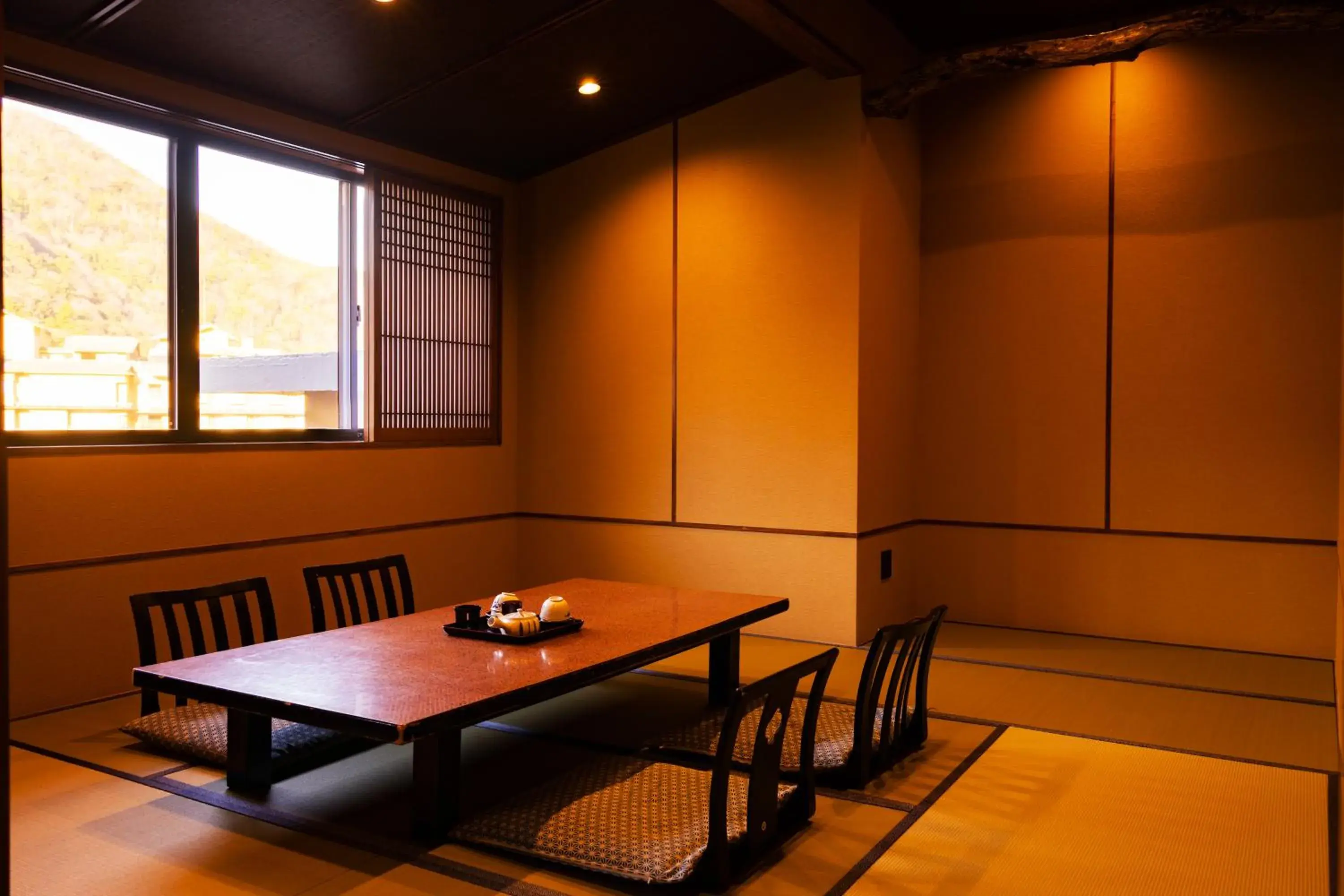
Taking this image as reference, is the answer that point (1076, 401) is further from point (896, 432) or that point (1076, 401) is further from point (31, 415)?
point (31, 415)

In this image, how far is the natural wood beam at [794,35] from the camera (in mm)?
4379

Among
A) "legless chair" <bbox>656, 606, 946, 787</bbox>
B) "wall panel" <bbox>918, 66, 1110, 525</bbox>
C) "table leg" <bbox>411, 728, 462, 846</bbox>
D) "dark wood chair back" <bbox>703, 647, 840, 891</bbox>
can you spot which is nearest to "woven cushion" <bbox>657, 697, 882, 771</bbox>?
"legless chair" <bbox>656, 606, 946, 787</bbox>

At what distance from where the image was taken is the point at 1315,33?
5059mm

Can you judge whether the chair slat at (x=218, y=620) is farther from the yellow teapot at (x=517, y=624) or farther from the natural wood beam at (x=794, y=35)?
the natural wood beam at (x=794, y=35)

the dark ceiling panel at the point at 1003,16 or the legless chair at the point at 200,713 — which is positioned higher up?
the dark ceiling panel at the point at 1003,16

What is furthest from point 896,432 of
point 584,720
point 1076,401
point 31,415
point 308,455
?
point 31,415

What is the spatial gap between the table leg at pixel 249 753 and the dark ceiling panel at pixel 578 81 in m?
3.12

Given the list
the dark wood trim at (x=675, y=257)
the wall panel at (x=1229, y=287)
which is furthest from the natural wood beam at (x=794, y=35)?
the wall panel at (x=1229, y=287)

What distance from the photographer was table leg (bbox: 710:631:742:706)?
13.6ft

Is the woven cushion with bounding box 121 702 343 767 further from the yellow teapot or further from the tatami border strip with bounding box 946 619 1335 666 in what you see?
the tatami border strip with bounding box 946 619 1335 666

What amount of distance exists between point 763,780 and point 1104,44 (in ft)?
12.1

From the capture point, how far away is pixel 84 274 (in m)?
4.31

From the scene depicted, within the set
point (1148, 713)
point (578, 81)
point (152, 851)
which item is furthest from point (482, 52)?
point (1148, 713)

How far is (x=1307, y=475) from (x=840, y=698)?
2.68 m
